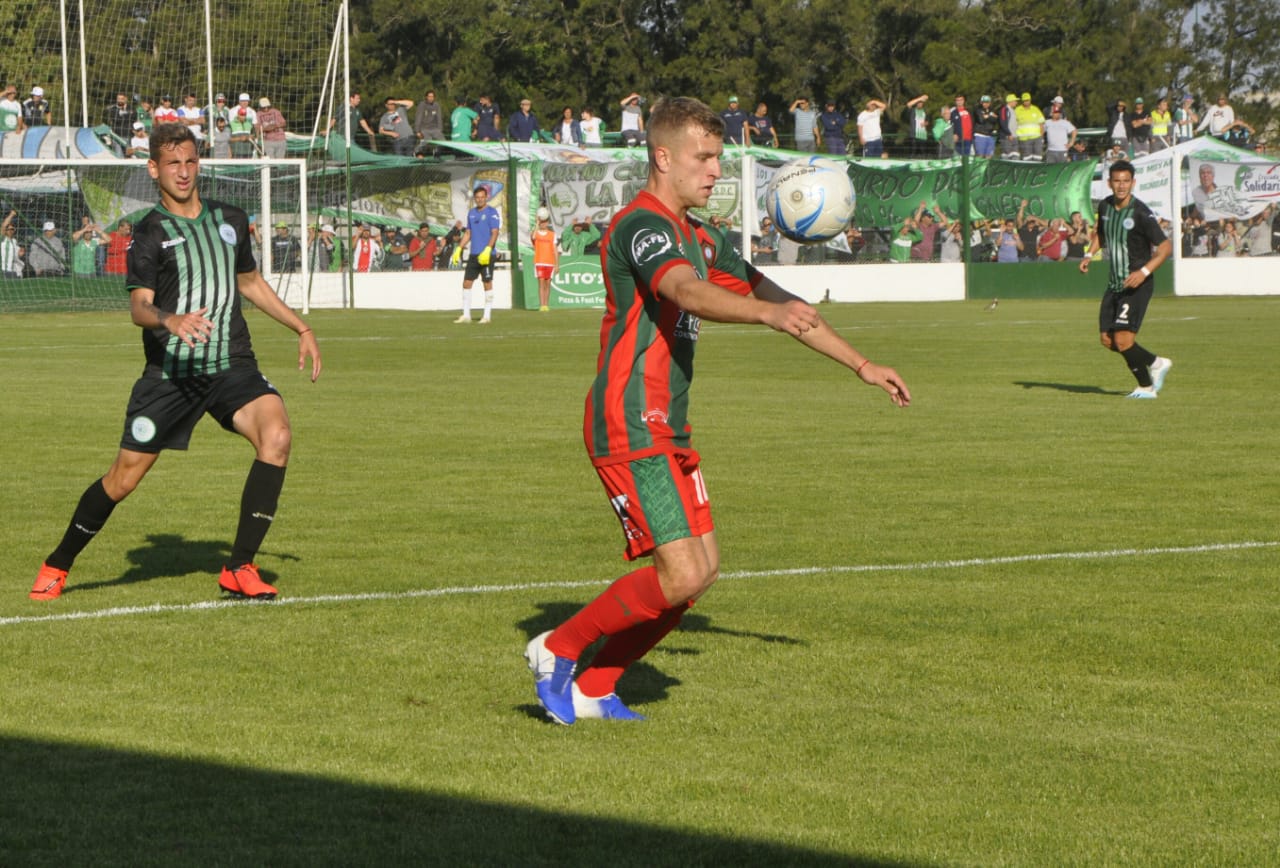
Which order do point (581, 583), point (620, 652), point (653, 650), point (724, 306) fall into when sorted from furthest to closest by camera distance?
point (581, 583)
point (653, 650)
point (620, 652)
point (724, 306)

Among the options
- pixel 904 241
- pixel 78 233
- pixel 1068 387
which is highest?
pixel 78 233

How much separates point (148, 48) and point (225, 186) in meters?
3.25

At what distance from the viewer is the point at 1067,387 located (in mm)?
19844

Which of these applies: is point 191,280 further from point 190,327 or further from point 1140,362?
point 1140,362

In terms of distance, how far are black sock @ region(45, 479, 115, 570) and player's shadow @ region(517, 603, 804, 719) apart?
2.03 metres

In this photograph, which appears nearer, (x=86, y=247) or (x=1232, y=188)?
(x=86, y=247)

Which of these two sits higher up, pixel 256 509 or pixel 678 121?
pixel 678 121

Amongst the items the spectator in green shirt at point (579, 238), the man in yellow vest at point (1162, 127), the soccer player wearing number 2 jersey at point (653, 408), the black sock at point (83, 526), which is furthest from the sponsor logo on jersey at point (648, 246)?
the man in yellow vest at point (1162, 127)

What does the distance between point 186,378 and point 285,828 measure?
389 centimetres

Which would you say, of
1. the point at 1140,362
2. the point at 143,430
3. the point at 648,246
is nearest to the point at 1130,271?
the point at 1140,362

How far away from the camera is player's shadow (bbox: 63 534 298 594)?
8898mm

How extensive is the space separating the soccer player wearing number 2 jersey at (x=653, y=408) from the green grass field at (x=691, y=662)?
0.31m

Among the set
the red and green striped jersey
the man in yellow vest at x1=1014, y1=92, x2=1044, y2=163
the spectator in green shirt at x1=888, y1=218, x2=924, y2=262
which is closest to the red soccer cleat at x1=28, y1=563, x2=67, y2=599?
the red and green striped jersey

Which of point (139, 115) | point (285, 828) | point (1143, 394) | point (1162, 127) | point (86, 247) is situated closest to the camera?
point (285, 828)
